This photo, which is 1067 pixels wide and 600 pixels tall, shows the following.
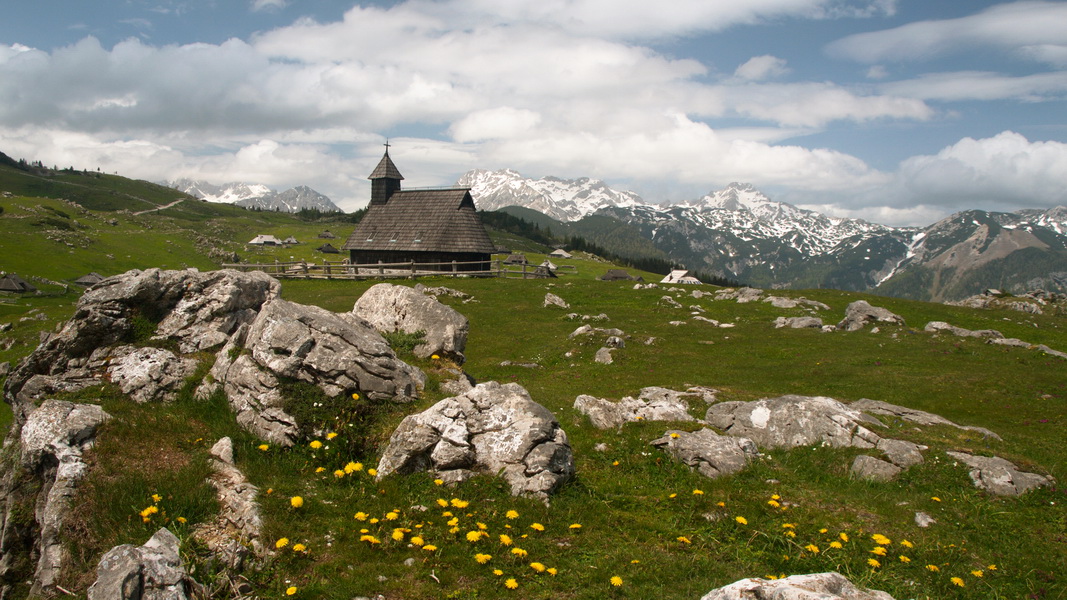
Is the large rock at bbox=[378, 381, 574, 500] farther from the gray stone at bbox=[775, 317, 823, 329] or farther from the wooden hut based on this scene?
the wooden hut

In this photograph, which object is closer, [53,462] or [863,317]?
[53,462]

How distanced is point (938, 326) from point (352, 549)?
38.1 metres

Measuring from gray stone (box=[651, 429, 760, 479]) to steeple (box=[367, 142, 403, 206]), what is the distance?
60026 mm

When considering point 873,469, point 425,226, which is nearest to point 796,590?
point 873,469

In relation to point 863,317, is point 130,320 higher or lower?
higher

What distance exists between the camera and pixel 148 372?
11.0 meters

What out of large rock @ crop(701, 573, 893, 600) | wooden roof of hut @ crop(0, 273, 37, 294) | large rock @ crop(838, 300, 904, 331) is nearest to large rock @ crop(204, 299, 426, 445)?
large rock @ crop(701, 573, 893, 600)

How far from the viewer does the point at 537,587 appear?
258 inches

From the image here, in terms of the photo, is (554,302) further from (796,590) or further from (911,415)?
(796,590)

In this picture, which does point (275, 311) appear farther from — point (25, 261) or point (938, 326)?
point (25, 261)

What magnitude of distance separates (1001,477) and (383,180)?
6370 cm

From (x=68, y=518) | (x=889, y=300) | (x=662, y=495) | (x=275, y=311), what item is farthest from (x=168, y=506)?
(x=889, y=300)

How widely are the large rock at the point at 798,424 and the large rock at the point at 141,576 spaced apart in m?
11.7

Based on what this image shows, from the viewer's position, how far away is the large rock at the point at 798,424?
42.0ft
